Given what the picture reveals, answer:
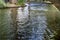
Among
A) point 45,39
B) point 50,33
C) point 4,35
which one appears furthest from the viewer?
point 50,33

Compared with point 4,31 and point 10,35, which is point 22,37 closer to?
point 10,35

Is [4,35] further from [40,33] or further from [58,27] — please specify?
[58,27]

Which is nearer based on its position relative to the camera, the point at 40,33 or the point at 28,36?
the point at 28,36

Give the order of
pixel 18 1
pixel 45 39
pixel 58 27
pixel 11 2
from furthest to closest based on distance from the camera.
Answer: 1. pixel 11 2
2. pixel 18 1
3. pixel 58 27
4. pixel 45 39

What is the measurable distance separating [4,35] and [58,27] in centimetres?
253

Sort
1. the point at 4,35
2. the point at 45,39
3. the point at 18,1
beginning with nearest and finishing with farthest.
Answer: the point at 45,39 → the point at 4,35 → the point at 18,1

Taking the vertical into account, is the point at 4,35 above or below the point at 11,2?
above

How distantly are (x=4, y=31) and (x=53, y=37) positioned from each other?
183 cm

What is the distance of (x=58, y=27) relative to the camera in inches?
325

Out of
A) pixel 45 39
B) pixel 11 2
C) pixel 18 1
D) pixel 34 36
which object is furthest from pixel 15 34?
pixel 11 2

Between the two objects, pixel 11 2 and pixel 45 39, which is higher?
pixel 45 39

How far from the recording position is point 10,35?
6742 mm

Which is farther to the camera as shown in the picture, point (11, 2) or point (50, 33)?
point (11, 2)

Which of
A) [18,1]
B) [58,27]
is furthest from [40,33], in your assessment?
[18,1]
